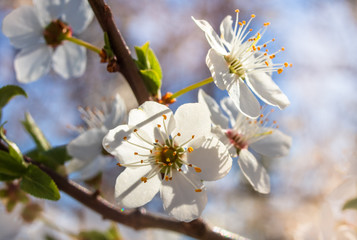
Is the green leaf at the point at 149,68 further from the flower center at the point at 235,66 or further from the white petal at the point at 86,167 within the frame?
the white petal at the point at 86,167

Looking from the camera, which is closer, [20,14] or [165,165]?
[165,165]

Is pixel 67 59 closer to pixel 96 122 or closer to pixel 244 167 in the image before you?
pixel 96 122

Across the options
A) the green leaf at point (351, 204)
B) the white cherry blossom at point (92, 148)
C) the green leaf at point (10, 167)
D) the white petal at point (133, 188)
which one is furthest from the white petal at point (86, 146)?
the green leaf at point (351, 204)

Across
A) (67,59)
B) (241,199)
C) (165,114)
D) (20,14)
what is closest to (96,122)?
(67,59)

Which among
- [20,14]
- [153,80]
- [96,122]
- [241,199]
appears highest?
[20,14]

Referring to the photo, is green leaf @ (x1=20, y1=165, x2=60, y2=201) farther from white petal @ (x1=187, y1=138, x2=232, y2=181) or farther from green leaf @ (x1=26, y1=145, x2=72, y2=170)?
white petal @ (x1=187, y1=138, x2=232, y2=181)

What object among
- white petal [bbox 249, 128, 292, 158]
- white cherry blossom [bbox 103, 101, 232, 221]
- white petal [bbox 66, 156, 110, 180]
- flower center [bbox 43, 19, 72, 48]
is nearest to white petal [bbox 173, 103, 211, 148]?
white cherry blossom [bbox 103, 101, 232, 221]

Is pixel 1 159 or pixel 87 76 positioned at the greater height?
pixel 1 159
